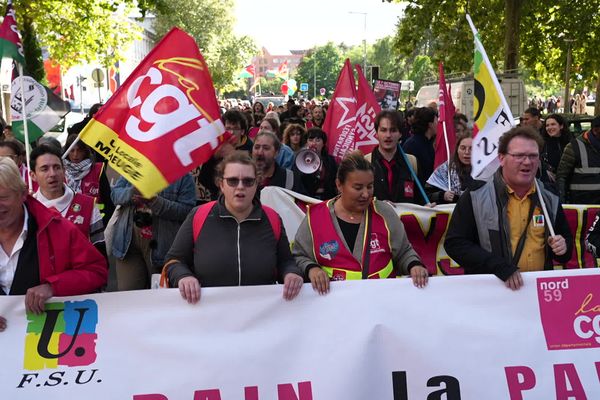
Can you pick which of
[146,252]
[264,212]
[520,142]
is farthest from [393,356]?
[146,252]

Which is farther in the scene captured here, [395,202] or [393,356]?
[395,202]

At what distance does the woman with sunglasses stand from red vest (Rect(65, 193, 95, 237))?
1178 millimetres

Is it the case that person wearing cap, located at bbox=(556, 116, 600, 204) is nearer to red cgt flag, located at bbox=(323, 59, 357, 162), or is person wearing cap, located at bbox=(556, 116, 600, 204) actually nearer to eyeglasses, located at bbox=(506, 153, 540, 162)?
red cgt flag, located at bbox=(323, 59, 357, 162)

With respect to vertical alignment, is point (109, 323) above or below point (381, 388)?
above

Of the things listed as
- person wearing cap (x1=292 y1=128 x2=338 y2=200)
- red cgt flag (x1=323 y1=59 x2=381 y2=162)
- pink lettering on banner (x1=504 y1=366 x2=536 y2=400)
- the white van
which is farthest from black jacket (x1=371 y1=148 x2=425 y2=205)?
the white van

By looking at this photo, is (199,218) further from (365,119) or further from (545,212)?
(365,119)

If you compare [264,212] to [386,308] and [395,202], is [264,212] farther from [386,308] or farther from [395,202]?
[395,202]

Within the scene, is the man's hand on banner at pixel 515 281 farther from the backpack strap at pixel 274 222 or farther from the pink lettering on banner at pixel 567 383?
the backpack strap at pixel 274 222

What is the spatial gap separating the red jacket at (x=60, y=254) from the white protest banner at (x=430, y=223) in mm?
2716

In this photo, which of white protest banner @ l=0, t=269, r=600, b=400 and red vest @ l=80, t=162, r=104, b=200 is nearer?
white protest banner @ l=0, t=269, r=600, b=400

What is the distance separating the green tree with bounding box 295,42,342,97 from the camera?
129512mm

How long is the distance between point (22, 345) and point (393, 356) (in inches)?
71.1

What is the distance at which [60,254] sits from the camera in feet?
12.2

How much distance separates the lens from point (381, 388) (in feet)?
12.6
